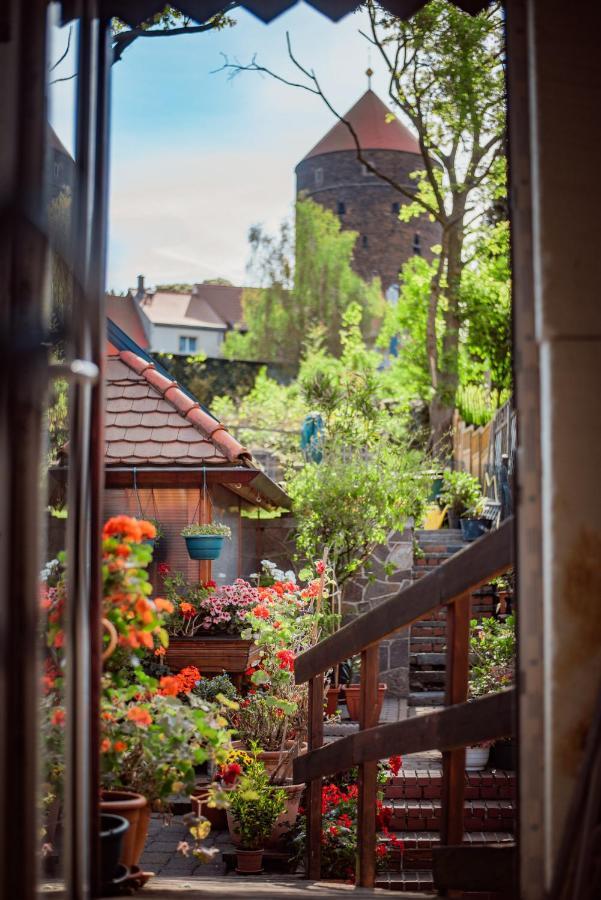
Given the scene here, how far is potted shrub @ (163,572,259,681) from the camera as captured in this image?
7727mm

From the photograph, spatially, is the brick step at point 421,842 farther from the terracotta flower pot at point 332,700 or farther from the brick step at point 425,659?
the brick step at point 425,659

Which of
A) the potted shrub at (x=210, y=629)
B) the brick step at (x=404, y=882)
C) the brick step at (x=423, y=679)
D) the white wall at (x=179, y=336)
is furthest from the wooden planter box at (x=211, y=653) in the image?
the white wall at (x=179, y=336)

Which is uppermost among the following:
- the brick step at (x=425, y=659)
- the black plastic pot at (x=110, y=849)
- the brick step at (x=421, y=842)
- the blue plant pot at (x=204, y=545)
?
the blue plant pot at (x=204, y=545)

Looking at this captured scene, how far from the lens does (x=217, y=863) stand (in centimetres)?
591

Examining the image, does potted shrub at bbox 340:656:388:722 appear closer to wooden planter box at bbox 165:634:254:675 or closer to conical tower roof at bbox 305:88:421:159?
wooden planter box at bbox 165:634:254:675

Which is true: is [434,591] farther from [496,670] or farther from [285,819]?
[496,670]

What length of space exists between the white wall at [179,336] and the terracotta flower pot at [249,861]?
3694cm

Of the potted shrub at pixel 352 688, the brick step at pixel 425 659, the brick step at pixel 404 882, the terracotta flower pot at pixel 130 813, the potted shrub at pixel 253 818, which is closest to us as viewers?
the terracotta flower pot at pixel 130 813

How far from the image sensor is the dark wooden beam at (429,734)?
2.93m

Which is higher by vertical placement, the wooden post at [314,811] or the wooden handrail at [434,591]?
the wooden handrail at [434,591]

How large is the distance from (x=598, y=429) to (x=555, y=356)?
19 centimetres

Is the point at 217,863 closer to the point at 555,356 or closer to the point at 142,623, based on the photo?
the point at 142,623

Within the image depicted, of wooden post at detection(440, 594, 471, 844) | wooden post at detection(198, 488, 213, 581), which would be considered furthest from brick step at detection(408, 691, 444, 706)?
wooden post at detection(440, 594, 471, 844)

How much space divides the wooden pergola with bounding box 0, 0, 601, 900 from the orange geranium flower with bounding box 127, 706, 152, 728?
0.71 meters
